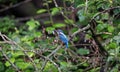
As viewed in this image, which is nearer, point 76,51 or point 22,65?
point 22,65

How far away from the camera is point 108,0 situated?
292 cm

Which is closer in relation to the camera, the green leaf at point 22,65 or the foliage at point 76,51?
the foliage at point 76,51

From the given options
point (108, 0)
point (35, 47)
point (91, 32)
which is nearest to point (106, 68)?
point (91, 32)

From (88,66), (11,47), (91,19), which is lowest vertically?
(88,66)

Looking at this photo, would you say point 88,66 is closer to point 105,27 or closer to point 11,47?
point 105,27

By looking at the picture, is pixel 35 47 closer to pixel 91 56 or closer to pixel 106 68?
pixel 91 56

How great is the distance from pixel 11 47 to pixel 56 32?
0.46 meters

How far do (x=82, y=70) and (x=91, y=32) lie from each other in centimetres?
49

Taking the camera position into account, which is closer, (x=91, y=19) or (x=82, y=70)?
(x=91, y=19)

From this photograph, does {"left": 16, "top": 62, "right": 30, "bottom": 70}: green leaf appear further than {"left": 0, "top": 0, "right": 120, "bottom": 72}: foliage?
Yes

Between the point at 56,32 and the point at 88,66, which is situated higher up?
the point at 56,32

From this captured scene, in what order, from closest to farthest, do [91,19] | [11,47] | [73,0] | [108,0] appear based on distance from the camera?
[91,19] → [108,0] → [73,0] → [11,47]

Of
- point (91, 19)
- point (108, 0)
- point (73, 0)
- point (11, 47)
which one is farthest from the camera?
point (11, 47)

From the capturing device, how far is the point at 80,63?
3270 mm
